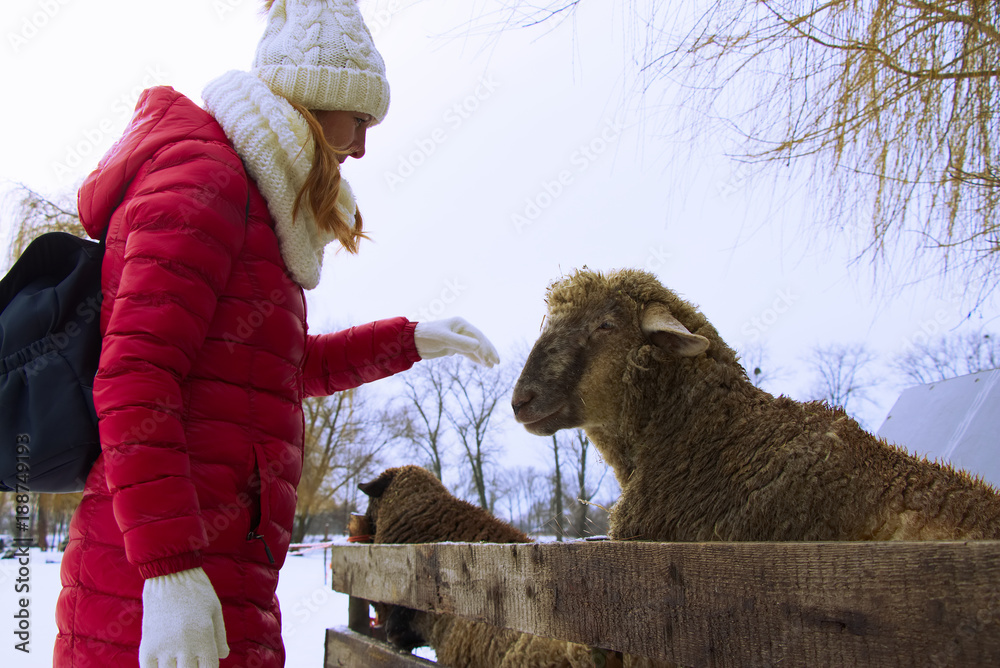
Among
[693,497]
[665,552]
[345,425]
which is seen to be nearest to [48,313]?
[665,552]

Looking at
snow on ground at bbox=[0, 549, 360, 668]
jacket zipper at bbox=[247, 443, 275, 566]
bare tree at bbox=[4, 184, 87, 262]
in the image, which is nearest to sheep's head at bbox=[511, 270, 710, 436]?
jacket zipper at bbox=[247, 443, 275, 566]

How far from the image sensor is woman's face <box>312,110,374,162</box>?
7.44 feet

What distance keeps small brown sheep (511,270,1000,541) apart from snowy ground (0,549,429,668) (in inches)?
113

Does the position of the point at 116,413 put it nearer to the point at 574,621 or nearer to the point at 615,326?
the point at 574,621

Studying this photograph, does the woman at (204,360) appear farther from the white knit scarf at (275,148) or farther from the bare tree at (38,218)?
the bare tree at (38,218)

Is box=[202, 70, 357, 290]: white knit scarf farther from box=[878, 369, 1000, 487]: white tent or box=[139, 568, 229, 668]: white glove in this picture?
box=[878, 369, 1000, 487]: white tent

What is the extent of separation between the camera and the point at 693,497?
1.92 meters

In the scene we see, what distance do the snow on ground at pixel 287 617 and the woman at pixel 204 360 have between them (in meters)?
1.09

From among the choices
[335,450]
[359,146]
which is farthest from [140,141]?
[335,450]

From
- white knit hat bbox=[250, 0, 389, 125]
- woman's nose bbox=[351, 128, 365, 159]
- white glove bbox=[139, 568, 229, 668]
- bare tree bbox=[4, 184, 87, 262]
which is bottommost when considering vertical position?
white glove bbox=[139, 568, 229, 668]

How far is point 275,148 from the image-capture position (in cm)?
190

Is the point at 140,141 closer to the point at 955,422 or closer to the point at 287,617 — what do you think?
the point at 955,422

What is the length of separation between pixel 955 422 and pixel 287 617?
24.7 ft

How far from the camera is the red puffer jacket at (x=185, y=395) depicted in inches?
57.1
